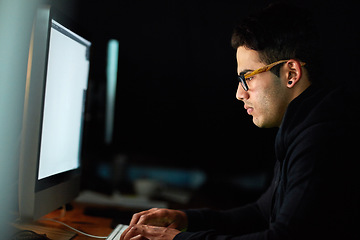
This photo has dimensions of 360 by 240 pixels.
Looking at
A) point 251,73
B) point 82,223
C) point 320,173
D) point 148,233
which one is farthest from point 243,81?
point 82,223

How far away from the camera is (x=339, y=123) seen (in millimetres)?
791

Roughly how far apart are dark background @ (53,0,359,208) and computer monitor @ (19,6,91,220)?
2.09ft

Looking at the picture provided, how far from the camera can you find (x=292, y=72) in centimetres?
100

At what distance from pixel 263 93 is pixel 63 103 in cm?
61

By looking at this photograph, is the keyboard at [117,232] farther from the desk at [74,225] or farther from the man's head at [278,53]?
the man's head at [278,53]

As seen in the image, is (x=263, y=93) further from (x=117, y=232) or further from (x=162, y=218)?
(x=117, y=232)

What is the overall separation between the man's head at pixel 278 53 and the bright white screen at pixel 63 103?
0.52m

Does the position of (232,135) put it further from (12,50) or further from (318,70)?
(12,50)

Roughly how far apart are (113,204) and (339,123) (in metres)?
0.96

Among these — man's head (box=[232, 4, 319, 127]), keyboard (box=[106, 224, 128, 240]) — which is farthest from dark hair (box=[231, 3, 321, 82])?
keyboard (box=[106, 224, 128, 240])

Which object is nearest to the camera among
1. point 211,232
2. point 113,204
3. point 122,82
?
point 211,232

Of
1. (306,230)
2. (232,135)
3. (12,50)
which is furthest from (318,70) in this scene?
(12,50)

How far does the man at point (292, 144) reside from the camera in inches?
28.7

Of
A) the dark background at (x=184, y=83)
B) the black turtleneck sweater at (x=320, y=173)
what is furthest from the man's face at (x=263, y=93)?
the dark background at (x=184, y=83)
